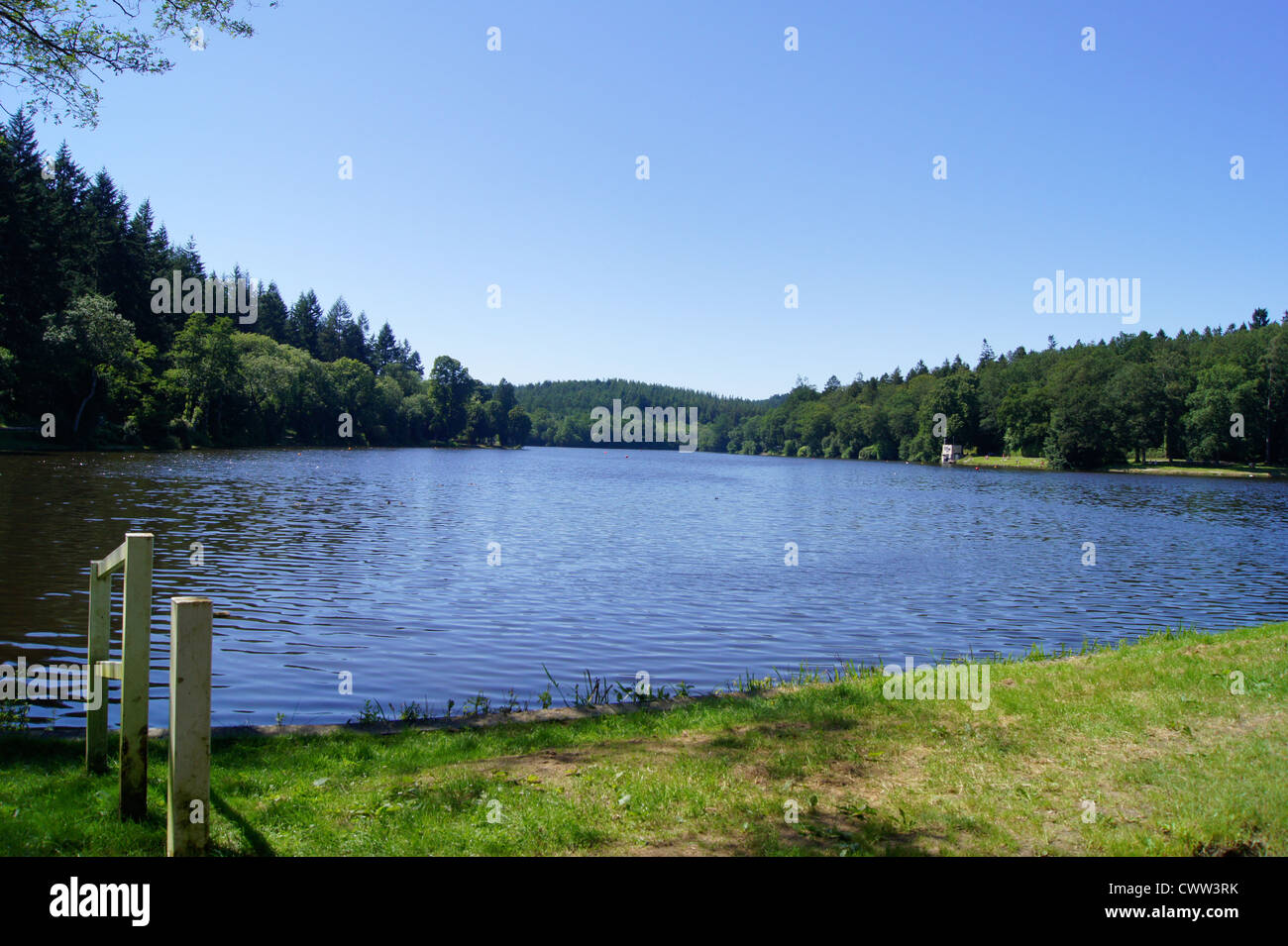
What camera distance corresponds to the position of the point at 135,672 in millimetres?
5812

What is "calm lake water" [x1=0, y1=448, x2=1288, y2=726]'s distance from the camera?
14.9 meters

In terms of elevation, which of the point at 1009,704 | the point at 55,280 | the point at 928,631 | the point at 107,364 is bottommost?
the point at 928,631

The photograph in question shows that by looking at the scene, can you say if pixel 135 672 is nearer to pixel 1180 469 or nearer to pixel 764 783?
pixel 764 783

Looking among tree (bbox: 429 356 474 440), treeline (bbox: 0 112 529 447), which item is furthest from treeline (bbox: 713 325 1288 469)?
treeline (bbox: 0 112 529 447)

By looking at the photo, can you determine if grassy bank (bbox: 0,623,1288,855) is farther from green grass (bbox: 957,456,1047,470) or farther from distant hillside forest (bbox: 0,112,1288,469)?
green grass (bbox: 957,456,1047,470)

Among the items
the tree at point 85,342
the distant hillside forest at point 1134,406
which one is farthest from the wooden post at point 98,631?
the distant hillside forest at point 1134,406

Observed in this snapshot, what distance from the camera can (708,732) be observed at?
9.34 m

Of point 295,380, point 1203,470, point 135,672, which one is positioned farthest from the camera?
point 1203,470

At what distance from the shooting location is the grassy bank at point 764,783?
231 inches

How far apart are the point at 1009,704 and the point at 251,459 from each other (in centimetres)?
7660

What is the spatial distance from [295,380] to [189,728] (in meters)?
115

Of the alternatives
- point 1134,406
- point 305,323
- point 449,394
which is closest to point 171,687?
point 1134,406
